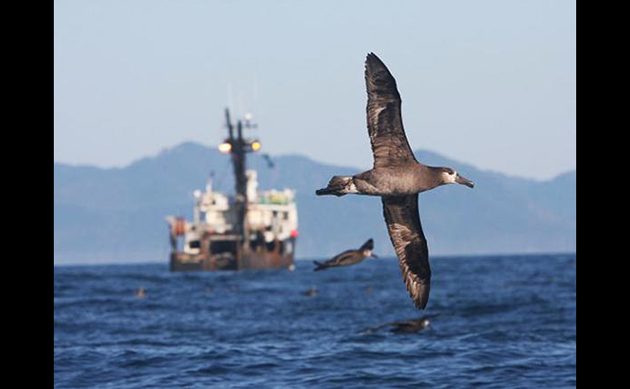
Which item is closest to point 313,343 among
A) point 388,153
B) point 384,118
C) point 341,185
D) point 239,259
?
point 388,153

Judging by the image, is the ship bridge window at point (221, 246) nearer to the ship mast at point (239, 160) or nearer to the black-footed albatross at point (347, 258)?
the ship mast at point (239, 160)

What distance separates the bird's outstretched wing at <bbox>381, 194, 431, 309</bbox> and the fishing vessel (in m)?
90.7

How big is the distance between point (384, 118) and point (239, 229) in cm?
9600

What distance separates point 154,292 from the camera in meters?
70.0

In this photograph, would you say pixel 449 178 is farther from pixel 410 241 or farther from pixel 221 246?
pixel 221 246

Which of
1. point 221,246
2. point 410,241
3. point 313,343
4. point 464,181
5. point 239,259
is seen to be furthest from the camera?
point 221,246

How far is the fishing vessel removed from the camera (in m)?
110

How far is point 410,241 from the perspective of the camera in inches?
685
